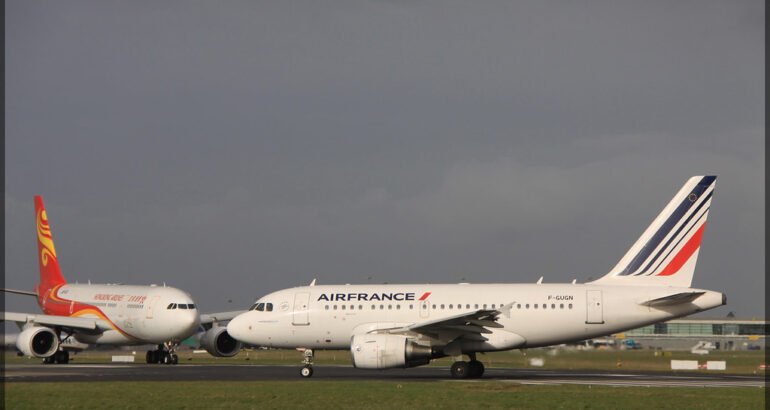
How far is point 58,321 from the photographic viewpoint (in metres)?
39.7

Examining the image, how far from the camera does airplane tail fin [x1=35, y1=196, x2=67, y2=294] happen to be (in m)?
45.6

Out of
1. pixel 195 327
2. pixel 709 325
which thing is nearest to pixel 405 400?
pixel 195 327

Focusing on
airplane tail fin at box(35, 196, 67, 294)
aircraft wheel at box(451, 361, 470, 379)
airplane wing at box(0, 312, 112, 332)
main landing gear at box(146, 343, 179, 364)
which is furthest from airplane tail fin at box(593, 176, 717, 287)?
airplane tail fin at box(35, 196, 67, 294)

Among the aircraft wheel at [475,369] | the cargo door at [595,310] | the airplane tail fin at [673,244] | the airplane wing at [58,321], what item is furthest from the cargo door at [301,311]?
the airplane wing at [58,321]

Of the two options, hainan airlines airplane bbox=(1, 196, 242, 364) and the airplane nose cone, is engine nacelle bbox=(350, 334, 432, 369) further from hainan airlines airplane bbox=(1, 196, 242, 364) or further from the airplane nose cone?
hainan airlines airplane bbox=(1, 196, 242, 364)

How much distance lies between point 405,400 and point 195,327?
22976 millimetres

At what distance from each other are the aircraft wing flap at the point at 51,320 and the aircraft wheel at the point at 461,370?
68.4 ft

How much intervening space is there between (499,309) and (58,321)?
900 inches

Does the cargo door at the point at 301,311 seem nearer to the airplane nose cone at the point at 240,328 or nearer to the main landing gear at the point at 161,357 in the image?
the airplane nose cone at the point at 240,328

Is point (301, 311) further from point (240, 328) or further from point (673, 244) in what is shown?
point (673, 244)

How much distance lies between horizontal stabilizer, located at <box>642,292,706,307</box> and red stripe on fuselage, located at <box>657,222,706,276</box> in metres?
1.57

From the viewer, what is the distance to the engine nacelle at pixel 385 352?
87.6 feet

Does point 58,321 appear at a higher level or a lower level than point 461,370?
Result: higher

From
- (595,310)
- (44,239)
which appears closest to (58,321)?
(44,239)
